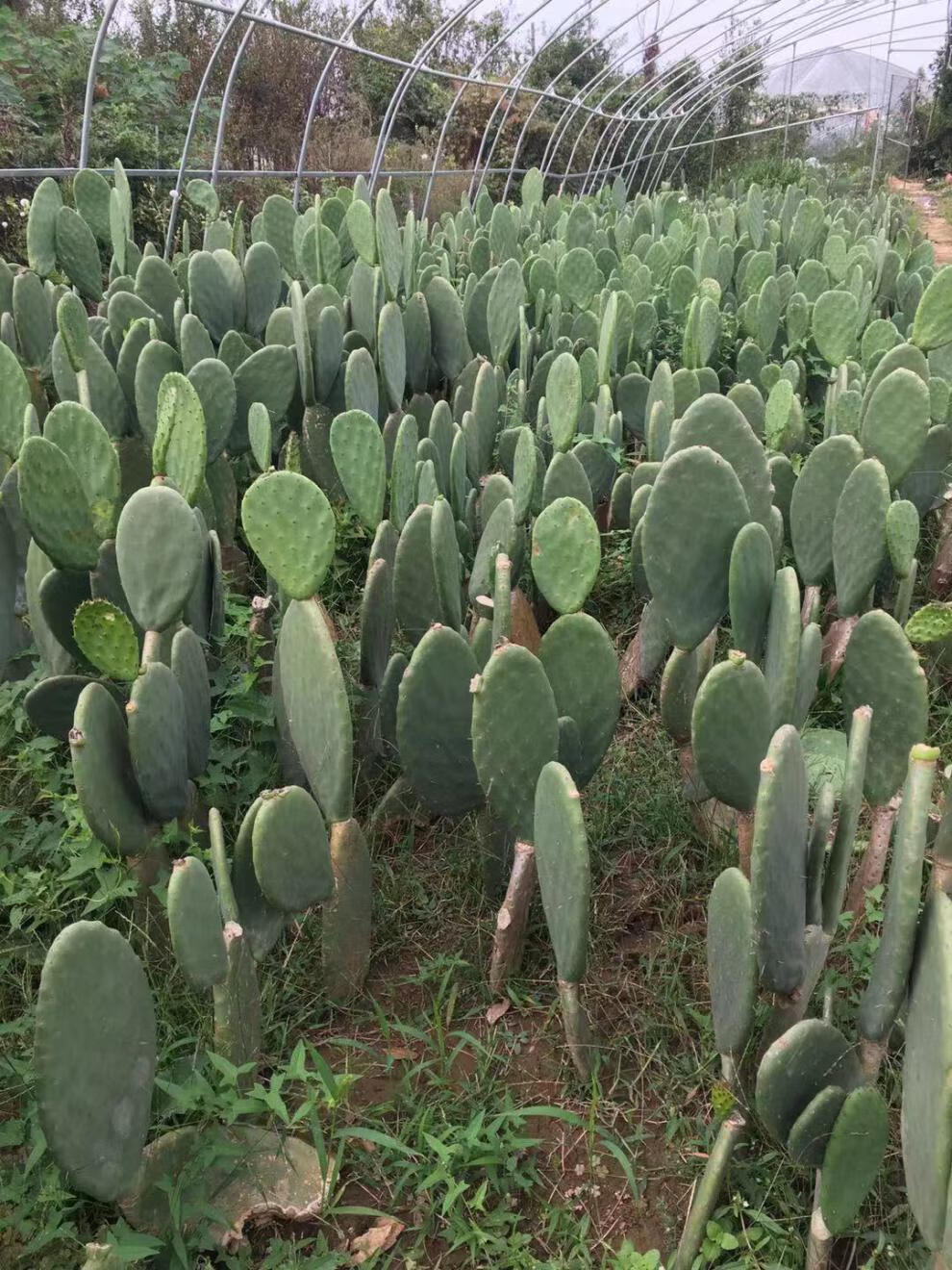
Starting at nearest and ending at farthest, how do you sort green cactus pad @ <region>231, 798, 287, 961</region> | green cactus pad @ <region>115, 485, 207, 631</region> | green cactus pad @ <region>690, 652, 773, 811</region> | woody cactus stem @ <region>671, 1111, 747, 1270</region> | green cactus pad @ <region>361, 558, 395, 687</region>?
1. woody cactus stem @ <region>671, 1111, 747, 1270</region>
2. green cactus pad @ <region>690, 652, 773, 811</region>
3. green cactus pad @ <region>231, 798, 287, 961</region>
4. green cactus pad @ <region>115, 485, 207, 631</region>
5. green cactus pad @ <region>361, 558, 395, 687</region>

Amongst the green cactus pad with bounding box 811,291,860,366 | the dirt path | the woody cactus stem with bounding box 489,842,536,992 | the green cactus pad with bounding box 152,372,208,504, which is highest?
the dirt path

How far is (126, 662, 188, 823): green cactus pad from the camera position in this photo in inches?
50.5

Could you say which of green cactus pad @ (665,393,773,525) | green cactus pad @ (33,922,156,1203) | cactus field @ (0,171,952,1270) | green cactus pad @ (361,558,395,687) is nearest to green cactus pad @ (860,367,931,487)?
cactus field @ (0,171,952,1270)

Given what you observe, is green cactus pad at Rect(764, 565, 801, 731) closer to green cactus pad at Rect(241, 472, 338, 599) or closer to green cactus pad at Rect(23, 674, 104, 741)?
green cactus pad at Rect(241, 472, 338, 599)

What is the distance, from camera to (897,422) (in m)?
1.89

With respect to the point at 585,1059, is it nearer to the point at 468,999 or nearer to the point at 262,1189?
the point at 468,999

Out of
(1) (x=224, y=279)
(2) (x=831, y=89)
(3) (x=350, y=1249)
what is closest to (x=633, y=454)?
(1) (x=224, y=279)

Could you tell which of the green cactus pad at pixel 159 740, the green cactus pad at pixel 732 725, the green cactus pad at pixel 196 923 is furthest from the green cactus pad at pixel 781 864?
the green cactus pad at pixel 159 740

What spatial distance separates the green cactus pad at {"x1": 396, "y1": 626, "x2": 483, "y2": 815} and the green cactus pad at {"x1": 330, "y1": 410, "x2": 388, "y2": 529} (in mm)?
479

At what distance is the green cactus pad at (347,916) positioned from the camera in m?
1.35

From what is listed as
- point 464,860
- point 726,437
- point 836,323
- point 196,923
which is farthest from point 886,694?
point 836,323

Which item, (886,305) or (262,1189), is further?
(886,305)

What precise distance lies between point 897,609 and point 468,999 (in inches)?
38.8

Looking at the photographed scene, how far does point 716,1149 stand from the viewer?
104 centimetres
